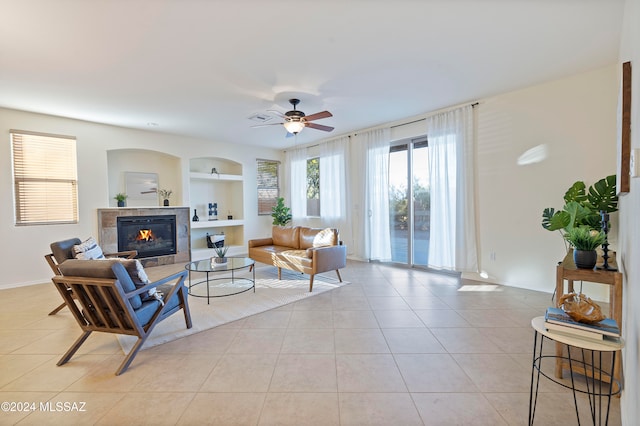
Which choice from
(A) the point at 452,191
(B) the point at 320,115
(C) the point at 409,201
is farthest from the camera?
(C) the point at 409,201

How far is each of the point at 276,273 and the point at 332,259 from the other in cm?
138

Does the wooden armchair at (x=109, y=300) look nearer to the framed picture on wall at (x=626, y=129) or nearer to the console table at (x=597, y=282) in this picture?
the console table at (x=597, y=282)

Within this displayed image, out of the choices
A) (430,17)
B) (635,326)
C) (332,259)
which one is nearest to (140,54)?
(430,17)

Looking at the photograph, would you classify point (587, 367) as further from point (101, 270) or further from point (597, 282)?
point (101, 270)

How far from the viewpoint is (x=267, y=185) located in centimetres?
796

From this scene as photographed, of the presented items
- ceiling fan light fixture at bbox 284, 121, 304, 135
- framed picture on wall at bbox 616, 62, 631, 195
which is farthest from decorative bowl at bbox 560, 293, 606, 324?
ceiling fan light fixture at bbox 284, 121, 304, 135

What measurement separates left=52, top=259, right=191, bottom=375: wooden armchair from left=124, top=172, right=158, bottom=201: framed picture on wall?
4288 mm

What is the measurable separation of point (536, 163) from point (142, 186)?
7.30 m

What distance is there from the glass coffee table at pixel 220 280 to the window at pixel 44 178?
9.13 feet

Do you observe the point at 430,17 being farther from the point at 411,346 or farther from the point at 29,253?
the point at 29,253

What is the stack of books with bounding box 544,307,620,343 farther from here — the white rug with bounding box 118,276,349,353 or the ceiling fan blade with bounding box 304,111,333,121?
the ceiling fan blade with bounding box 304,111,333,121

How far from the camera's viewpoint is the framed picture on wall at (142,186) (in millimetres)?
6039

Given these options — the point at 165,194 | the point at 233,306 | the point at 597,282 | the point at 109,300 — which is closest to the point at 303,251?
the point at 233,306

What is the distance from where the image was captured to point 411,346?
8.28 feet
